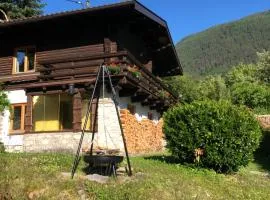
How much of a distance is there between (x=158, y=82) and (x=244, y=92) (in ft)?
57.0

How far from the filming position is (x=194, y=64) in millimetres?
168000

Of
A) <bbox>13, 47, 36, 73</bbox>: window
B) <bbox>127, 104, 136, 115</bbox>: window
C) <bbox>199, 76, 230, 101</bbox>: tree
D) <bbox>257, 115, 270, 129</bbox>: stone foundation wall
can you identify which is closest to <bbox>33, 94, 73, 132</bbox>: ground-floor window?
<bbox>13, 47, 36, 73</bbox>: window

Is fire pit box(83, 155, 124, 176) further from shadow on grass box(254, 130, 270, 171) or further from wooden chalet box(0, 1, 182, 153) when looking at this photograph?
shadow on grass box(254, 130, 270, 171)

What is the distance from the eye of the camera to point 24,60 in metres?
23.4

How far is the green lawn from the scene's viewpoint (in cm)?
1198

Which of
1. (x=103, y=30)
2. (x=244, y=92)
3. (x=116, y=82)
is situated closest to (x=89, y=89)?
(x=116, y=82)

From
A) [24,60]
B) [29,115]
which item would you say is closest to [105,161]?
[29,115]

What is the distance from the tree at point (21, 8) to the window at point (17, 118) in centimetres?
1429

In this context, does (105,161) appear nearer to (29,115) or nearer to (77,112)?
(77,112)

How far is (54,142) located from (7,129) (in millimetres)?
3267

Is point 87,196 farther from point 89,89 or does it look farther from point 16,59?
point 16,59

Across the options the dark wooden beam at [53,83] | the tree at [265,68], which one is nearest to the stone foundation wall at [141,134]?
the dark wooden beam at [53,83]

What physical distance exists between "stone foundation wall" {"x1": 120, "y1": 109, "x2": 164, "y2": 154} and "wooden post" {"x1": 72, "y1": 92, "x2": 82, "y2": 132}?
183cm

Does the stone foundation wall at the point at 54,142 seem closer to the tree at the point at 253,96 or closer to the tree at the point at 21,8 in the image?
the tree at the point at 21,8
